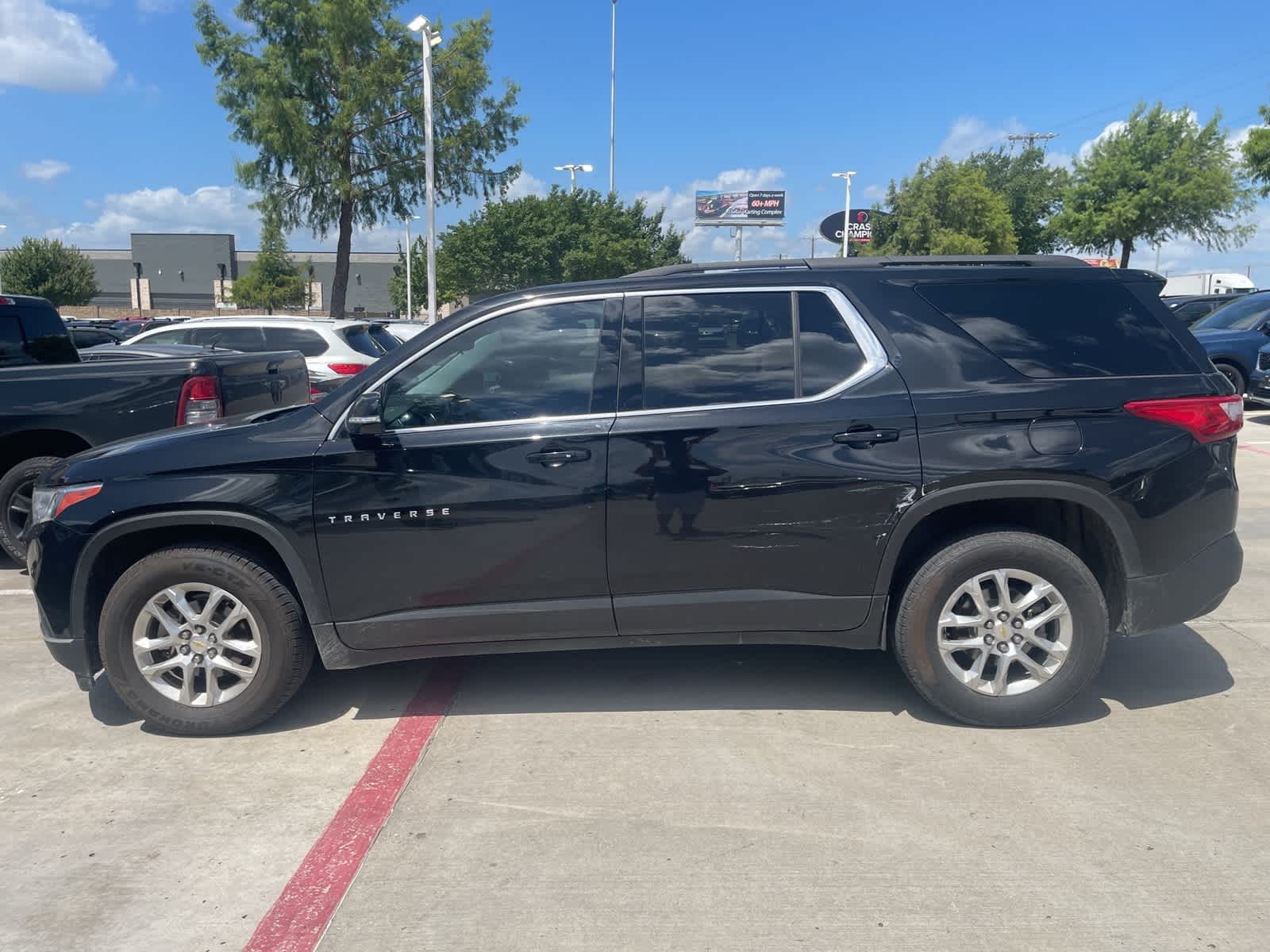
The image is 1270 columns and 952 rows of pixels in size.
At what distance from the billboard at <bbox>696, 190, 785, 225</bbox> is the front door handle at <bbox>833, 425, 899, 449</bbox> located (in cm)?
7790

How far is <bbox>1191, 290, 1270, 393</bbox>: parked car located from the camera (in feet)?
47.0

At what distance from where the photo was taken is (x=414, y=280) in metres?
62.6

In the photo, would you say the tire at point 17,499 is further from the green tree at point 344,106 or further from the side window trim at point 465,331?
the green tree at point 344,106

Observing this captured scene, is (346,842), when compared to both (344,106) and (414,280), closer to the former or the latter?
(344,106)

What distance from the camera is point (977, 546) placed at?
4.01 metres

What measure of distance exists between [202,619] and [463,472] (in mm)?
1279

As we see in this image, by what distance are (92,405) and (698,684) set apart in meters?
4.47

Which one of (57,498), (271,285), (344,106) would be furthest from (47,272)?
(57,498)

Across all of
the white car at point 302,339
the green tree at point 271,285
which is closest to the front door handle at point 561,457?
the white car at point 302,339

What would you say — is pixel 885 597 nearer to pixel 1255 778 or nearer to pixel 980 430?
pixel 980 430

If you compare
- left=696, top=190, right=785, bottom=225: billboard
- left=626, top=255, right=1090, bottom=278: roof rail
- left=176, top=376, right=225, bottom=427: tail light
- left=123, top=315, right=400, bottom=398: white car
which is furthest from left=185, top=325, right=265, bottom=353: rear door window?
left=696, top=190, right=785, bottom=225: billboard

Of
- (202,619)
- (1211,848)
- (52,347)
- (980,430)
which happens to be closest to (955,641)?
(980,430)

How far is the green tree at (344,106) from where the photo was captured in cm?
2678

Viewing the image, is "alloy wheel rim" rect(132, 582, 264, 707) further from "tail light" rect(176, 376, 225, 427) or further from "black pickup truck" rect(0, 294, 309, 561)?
"tail light" rect(176, 376, 225, 427)
